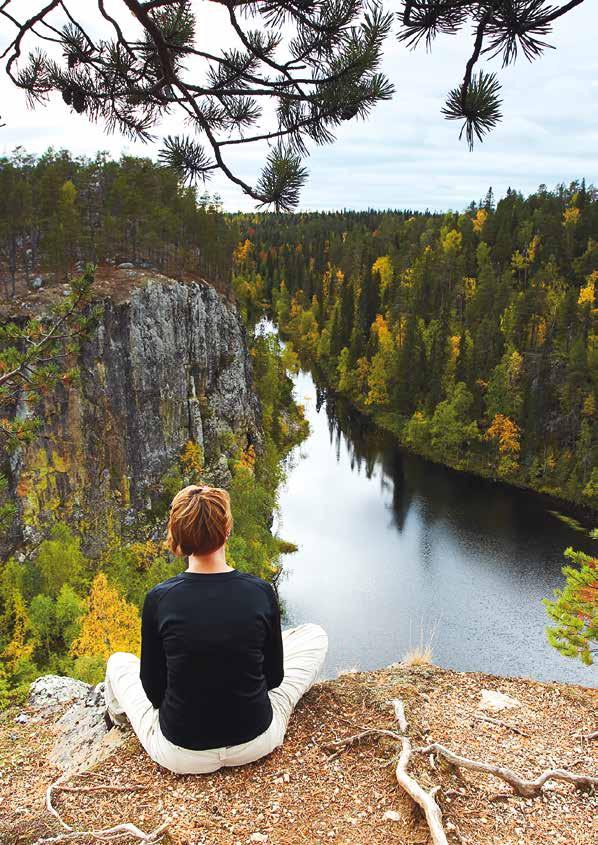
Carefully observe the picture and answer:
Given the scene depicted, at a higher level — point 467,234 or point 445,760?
point 467,234

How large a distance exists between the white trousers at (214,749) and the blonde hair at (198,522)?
1.06 m

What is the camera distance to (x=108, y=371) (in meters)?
29.1

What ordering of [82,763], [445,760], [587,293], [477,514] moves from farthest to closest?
[587,293], [477,514], [82,763], [445,760]

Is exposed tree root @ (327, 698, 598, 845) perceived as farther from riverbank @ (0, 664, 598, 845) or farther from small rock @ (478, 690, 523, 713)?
small rock @ (478, 690, 523, 713)

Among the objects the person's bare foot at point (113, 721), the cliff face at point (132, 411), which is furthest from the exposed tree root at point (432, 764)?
the cliff face at point (132, 411)

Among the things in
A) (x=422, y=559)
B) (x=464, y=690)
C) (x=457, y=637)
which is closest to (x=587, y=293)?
(x=422, y=559)

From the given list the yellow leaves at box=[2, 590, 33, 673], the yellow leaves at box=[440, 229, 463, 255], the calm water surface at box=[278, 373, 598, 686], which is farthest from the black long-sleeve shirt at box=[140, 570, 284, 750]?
the yellow leaves at box=[440, 229, 463, 255]

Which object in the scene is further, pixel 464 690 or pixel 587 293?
pixel 587 293

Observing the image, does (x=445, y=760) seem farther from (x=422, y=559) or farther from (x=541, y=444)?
(x=541, y=444)

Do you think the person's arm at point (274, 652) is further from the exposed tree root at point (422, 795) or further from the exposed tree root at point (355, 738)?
the exposed tree root at point (422, 795)

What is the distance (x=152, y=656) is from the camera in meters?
3.04

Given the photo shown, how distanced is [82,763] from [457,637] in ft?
61.3

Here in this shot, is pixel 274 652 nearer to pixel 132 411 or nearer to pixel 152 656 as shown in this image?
pixel 152 656

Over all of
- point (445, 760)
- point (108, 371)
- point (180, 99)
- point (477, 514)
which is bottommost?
point (477, 514)
